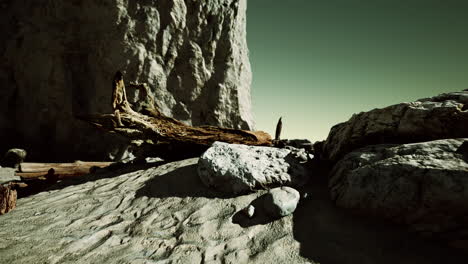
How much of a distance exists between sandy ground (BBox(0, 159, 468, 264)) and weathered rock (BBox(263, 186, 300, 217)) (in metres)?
0.07

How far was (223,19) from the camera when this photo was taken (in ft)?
26.3

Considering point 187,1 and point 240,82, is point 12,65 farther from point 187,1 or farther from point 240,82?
point 240,82

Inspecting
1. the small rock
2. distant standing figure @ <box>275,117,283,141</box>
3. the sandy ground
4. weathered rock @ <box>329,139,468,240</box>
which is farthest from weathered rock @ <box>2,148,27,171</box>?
weathered rock @ <box>329,139,468,240</box>

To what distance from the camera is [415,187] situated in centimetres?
192

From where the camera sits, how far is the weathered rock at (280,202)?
2.25m

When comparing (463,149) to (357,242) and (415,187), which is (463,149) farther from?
(357,242)

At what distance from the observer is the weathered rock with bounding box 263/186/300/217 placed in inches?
88.6

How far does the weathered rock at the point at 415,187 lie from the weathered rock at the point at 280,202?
0.42 meters

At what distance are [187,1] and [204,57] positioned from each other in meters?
1.74

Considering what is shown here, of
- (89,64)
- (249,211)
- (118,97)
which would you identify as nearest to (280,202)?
(249,211)

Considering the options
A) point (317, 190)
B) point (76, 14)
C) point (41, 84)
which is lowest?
point (317, 190)

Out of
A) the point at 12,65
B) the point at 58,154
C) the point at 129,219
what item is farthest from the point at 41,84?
the point at 129,219

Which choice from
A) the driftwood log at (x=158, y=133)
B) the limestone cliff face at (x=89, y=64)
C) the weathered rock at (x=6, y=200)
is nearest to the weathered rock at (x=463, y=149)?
the driftwood log at (x=158, y=133)

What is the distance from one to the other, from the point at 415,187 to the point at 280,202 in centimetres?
108
